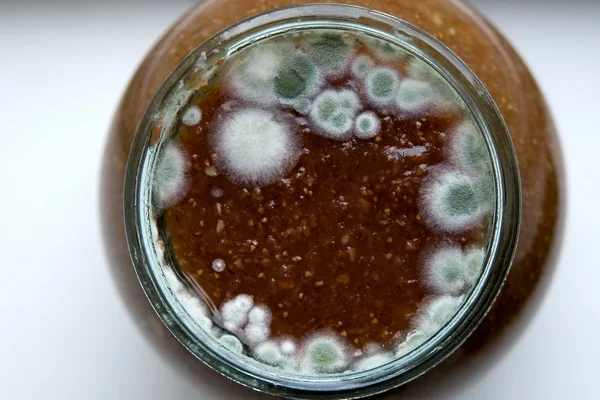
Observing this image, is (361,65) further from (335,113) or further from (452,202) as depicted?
Answer: (452,202)

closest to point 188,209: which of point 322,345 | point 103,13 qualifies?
point 322,345

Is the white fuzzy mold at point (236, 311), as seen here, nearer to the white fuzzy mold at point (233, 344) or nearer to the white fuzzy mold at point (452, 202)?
the white fuzzy mold at point (233, 344)

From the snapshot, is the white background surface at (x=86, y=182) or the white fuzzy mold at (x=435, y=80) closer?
the white fuzzy mold at (x=435, y=80)

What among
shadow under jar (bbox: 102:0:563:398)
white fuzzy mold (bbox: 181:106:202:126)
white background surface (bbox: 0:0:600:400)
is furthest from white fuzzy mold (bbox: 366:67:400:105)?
white background surface (bbox: 0:0:600:400)

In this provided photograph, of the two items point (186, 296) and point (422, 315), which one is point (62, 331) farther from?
point (422, 315)

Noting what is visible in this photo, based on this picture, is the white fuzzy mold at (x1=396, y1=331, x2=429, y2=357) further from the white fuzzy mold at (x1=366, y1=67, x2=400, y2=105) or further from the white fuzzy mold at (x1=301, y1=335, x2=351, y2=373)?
the white fuzzy mold at (x1=366, y1=67, x2=400, y2=105)

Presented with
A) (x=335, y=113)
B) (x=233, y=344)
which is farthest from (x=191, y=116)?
(x=233, y=344)

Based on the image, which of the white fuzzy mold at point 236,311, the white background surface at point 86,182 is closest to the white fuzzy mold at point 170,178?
the white fuzzy mold at point 236,311
